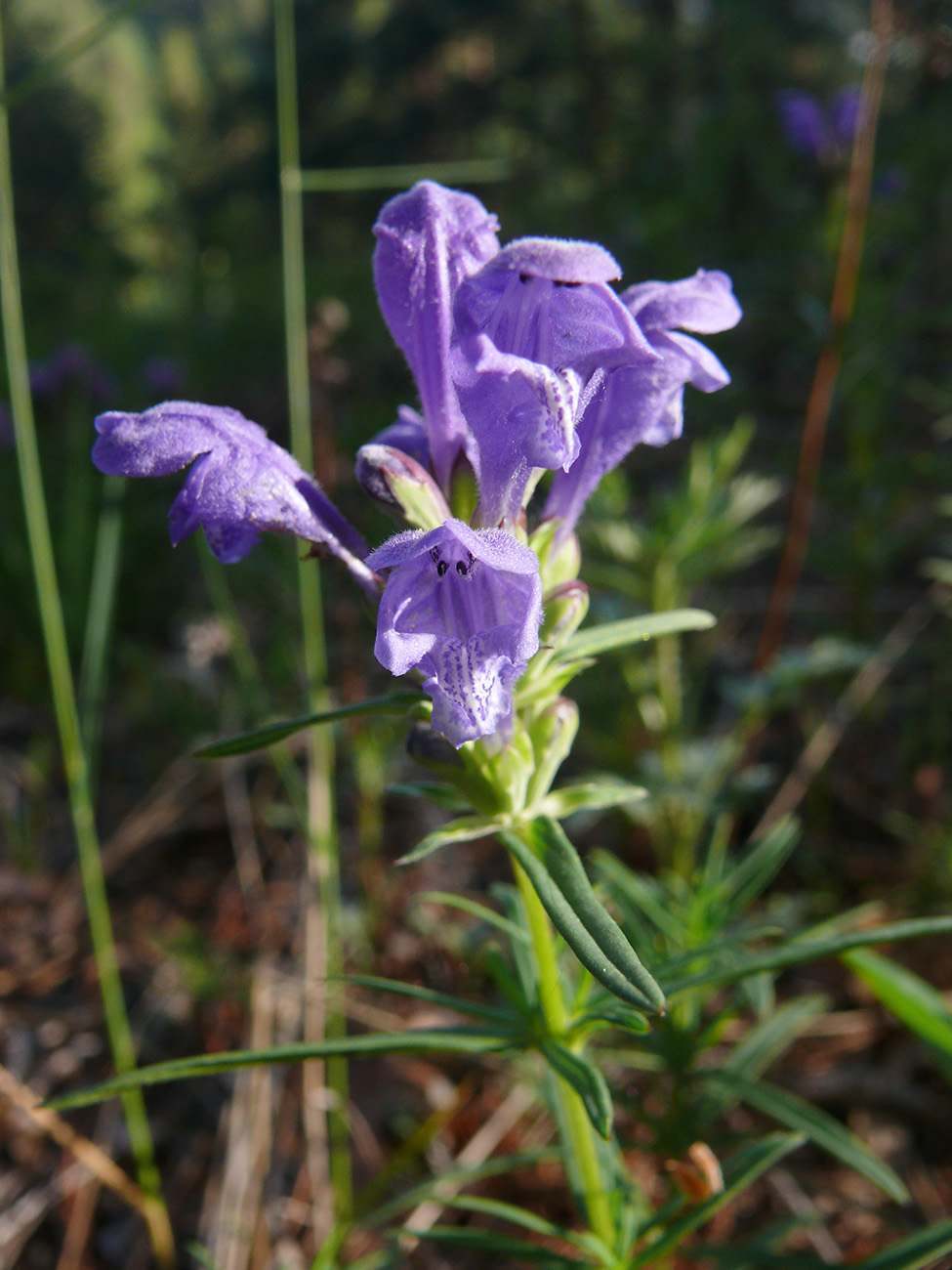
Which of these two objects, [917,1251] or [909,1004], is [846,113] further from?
[917,1251]

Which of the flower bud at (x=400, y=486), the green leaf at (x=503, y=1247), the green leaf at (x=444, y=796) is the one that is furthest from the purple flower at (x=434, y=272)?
the green leaf at (x=503, y=1247)

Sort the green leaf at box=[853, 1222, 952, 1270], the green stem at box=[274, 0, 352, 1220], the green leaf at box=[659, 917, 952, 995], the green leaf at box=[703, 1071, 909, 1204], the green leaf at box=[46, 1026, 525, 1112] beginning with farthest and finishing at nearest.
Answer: the green stem at box=[274, 0, 352, 1220], the green leaf at box=[703, 1071, 909, 1204], the green leaf at box=[853, 1222, 952, 1270], the green leaf at box=[659, 917, 952, 995], the green leaf at box=[46, 1026, 525, 1112]

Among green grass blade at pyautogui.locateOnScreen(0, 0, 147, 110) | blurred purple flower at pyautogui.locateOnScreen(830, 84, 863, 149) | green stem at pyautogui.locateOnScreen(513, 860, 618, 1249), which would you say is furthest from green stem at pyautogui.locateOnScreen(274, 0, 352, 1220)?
blurred purple flower at pyautogui.locateOnScreen(830, 84, 863, 149)

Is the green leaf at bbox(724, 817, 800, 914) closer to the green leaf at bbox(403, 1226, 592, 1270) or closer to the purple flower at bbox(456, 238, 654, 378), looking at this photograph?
the green leaf at bbox(403, 1226, 592, 1270)

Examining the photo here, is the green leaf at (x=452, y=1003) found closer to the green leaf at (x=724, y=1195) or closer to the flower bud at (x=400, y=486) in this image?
the green leaf at (x=724, y=1195)

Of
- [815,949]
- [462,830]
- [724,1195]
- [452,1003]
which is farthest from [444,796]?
[724,1195]

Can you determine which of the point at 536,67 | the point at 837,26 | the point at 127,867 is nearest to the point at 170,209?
the point at 536,67
